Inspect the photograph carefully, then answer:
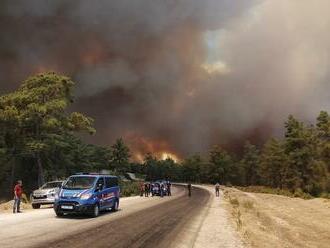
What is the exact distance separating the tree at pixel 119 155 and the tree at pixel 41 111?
112 m

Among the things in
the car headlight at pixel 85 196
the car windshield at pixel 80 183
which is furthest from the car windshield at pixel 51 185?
the car headlight at pixel 85 196

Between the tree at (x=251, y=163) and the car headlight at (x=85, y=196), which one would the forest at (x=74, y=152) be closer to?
the tree at (x=251, y=163)

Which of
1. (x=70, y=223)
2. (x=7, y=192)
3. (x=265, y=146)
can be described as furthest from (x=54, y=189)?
(x=265, y=146)

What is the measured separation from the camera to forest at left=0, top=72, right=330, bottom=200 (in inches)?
2120

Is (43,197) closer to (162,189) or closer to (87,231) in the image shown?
(87,231)

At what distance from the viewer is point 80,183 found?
25344mm

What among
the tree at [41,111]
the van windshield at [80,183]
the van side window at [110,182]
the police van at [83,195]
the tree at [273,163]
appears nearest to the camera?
the police van at [83,195]

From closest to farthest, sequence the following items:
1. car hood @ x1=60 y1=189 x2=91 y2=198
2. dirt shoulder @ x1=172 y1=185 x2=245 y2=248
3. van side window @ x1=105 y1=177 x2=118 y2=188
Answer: dirt shoulder @ x1=172 y1=185 x2=245 y2=248
car hood @ x1=60 y1=189 x2=91 y2=198
van side window @ x1=105 y1=177 x2=118 y2=188

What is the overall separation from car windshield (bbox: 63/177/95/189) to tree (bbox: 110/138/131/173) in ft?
468

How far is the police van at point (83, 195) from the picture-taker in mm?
24031

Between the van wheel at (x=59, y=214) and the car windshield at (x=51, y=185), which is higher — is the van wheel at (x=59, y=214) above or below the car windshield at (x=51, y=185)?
below

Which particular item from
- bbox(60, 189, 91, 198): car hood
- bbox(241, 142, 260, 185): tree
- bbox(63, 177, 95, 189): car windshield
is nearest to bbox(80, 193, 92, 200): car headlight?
bbox(60, 189, 91, 198): car hood

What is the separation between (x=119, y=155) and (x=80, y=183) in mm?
143617

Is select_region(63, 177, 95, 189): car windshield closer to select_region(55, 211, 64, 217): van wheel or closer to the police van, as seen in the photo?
the police van
